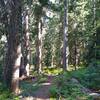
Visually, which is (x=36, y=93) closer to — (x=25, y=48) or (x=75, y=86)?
(x=75, y=86)

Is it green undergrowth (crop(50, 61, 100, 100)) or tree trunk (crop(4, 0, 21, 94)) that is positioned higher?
tree trunk (crop(4, 0, 21, 94))

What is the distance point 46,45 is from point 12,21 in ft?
121

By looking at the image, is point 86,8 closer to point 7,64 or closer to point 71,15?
point 71,15

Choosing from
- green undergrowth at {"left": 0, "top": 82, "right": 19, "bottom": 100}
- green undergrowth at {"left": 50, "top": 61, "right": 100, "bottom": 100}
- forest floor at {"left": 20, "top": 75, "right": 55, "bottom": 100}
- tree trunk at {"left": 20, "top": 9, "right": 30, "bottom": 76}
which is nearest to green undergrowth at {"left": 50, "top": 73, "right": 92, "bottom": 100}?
green undergrowth at {"left": 50, "top": 61, "right": 100, "bottom": 100}

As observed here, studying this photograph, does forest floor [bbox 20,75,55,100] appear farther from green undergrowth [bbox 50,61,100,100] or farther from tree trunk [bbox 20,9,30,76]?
tree trunk [bbox 20,9,30,76]

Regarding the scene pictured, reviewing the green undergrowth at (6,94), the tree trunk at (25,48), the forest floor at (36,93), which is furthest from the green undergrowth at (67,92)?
the tree trunk at (25,48)

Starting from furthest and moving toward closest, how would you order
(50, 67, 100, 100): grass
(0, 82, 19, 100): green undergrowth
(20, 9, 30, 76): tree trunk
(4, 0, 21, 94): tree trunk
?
(20, 9, 30, 76): tree trunk, (4, 0, 21, 94): tree trunk, (0, 82, 19, 100): green undergrowth, (50, 67, 100, 100): grass

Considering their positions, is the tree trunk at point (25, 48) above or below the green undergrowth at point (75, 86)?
above

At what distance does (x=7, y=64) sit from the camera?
15.6 metres

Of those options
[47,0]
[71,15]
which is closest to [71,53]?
[71,15]

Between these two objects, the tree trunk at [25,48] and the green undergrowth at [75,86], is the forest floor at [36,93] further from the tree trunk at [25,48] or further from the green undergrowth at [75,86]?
the tree trunk at [25,48]

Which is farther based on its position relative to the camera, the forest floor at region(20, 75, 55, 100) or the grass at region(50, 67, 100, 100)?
the forest floor at region(20, 75, 55, 100)

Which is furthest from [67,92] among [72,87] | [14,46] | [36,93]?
[14,46]

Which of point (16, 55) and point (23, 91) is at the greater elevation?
point (16, 55)
